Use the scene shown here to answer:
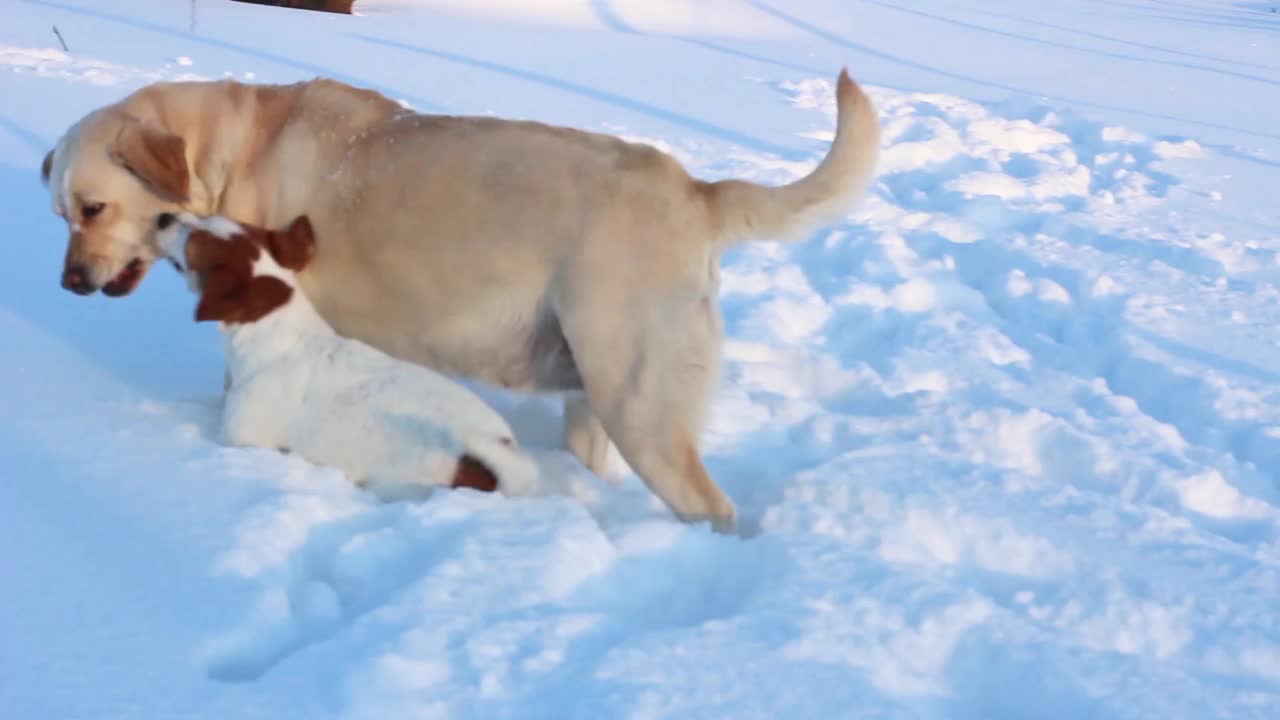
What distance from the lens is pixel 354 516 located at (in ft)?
8.33

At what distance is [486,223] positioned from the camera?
292 cm

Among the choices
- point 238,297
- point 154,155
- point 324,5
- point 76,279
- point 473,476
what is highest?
point 154,155

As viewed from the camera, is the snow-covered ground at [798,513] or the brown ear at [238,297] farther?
the brown ear at [238,297]

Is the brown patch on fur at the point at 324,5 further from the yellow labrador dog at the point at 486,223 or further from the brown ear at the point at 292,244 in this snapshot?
A: the brown ear at the point at 292,244

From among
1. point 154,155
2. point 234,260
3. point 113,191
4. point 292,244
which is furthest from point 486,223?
point 113,191

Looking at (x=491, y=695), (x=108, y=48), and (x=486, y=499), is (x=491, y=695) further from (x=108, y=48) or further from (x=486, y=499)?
(x=108, y=48)

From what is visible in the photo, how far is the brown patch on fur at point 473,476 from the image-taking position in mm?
2785

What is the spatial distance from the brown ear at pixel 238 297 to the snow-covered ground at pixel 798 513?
33 centimetres

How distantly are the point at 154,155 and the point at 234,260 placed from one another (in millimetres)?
413

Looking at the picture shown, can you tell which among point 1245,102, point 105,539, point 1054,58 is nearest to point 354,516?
point 105,539

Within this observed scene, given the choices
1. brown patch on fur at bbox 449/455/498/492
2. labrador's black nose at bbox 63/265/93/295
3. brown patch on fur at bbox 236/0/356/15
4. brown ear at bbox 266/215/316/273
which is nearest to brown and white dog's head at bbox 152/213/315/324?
brown ear at bbox 266/215/316/273

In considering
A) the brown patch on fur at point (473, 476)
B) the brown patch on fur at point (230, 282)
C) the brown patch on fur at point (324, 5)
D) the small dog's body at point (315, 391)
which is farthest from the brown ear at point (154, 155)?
the brown patch on fur at point (324, 5)

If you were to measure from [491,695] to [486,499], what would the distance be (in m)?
0.80

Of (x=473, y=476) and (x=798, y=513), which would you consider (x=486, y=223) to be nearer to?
(x=473, y=476)
